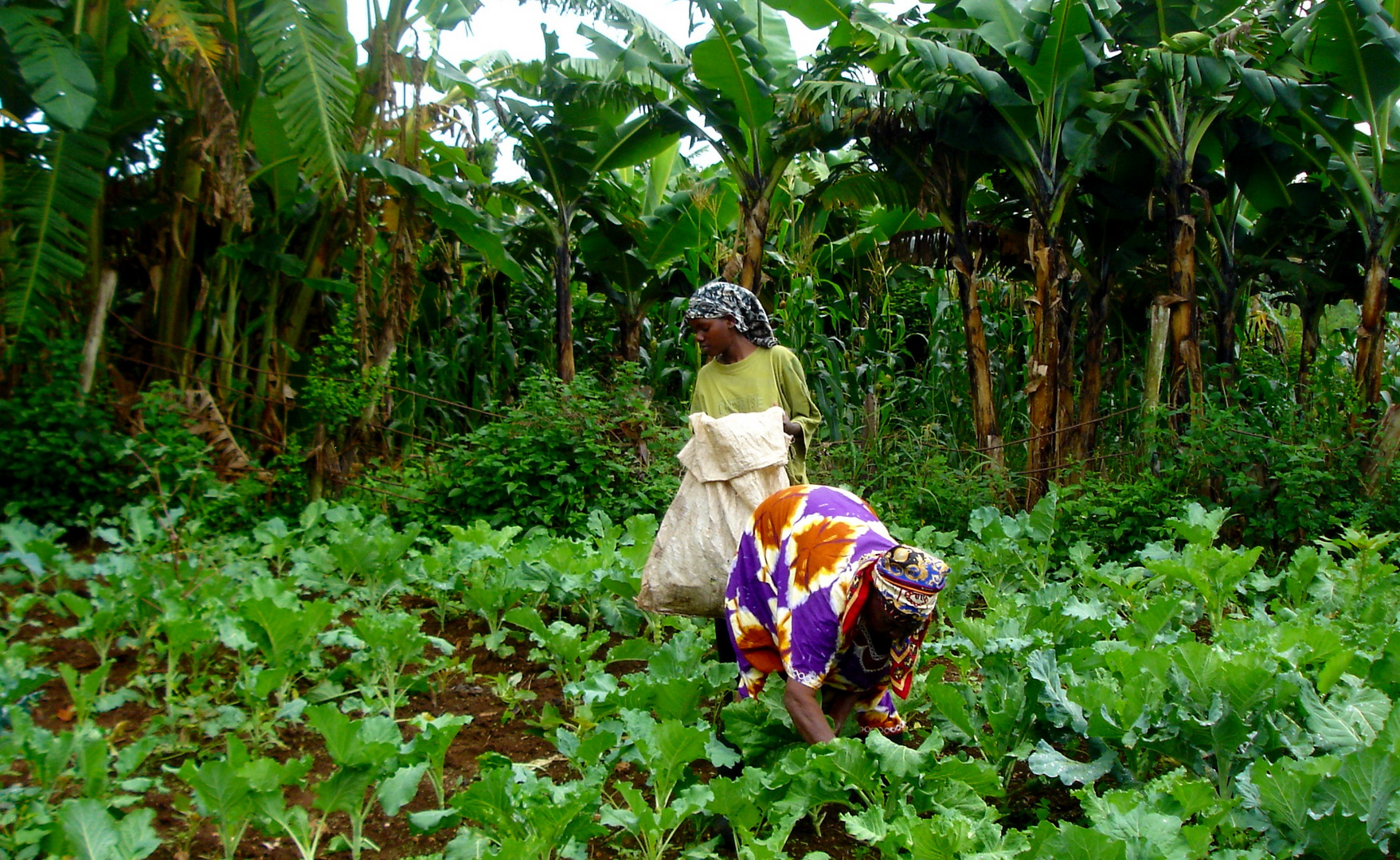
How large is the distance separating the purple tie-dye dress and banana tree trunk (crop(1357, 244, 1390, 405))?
533 centimetres

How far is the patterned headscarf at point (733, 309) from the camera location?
3904 mm

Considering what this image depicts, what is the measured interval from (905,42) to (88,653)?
5.62 metres

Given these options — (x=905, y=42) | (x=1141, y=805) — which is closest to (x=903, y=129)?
(x=905, y=42)

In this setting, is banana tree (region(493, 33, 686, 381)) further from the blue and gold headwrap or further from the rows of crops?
the blue and gold headwrap

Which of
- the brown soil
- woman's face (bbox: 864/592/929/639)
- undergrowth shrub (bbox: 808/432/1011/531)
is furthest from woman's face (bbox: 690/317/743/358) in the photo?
undergrowth shrub (bbox: 808/432/1011/531)

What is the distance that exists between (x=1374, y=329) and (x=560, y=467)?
535 centimetres

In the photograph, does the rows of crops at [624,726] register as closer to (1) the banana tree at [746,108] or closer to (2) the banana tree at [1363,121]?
(2) the banana tree at [1363,121]

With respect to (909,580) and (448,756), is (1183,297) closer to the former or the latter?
(909,580)

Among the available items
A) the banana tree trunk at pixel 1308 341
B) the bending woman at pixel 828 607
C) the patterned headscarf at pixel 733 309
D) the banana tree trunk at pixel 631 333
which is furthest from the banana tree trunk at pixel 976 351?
the bending woman at pixel 828 607

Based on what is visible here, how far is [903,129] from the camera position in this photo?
7.77m

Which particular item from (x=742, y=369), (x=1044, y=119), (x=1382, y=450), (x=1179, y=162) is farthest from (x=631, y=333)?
(x=742, y=369)

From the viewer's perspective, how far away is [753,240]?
310 inches

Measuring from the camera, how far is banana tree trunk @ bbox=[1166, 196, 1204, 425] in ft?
24.2

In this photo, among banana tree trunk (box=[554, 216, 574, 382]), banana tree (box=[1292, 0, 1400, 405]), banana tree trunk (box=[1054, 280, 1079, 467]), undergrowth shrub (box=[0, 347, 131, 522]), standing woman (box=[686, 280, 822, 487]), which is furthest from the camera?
banana tree trunk (box=[554, 216, 574, 382])
